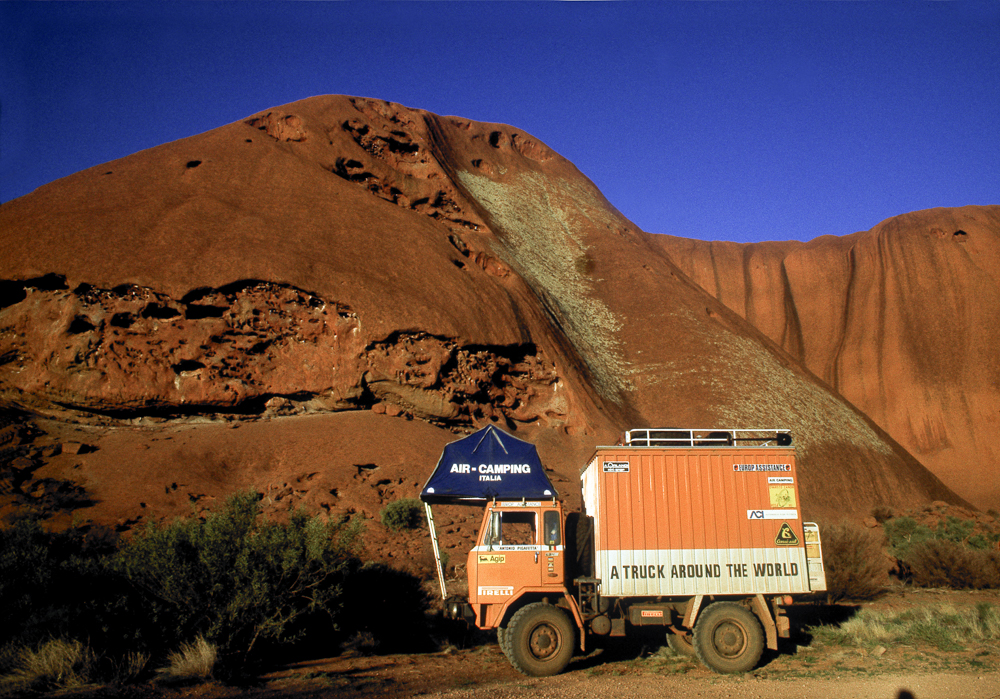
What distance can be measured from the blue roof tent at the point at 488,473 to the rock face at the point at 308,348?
9.05m

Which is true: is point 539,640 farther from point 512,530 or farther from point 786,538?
point 786,538

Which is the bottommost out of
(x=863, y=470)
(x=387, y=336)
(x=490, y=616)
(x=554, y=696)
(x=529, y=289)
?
(x=554, y=696)

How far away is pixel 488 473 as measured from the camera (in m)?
10.4

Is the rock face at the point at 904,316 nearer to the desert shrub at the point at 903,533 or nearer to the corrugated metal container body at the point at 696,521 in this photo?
the desert shrub at the point at 903,533

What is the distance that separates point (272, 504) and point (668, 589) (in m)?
13.8

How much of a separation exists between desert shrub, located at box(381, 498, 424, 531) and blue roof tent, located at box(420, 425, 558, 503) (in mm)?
7694

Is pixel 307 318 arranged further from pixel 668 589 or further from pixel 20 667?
pixel 668 589

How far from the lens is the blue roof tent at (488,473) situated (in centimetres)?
1004

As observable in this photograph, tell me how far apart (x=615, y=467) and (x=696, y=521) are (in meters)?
1.43

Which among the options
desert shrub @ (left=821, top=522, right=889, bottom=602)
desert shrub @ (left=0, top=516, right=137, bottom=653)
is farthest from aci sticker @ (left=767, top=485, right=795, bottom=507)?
desert shrub @ (left=0, top=516, right=137, bottom=653)

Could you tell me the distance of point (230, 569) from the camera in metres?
9.45

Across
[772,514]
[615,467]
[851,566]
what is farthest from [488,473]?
[851,566]

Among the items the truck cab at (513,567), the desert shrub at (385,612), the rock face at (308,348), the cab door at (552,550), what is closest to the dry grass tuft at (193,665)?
the desert shrub at (385,612)

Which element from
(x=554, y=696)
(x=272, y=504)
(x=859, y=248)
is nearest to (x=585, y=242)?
(x=272, y=504)
